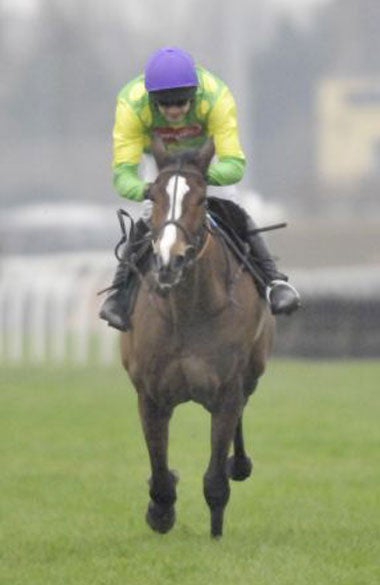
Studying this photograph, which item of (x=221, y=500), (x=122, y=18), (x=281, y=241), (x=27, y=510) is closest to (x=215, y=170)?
(x=221, y=500)

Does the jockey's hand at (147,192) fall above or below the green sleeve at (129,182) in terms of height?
above

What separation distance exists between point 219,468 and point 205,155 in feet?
4.37

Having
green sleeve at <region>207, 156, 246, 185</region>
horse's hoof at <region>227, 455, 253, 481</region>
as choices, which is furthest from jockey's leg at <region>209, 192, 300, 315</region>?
horse's hoof at <region>227, 455, 253, 481</region>

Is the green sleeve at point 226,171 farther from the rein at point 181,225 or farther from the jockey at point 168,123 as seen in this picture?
the rein at point 181,225

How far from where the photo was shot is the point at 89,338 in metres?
24.8

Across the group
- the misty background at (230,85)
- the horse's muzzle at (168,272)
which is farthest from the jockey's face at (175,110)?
the misty background at (230,85)

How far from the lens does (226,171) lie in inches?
402

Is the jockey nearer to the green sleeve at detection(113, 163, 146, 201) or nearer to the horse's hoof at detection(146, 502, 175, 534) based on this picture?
the green sleeve at detection(113, 163, 146, 201)

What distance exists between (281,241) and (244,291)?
16.6 meters

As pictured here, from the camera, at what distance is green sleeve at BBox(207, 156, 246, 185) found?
10164 millimetres

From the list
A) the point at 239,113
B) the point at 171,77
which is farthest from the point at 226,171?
the point at 239,113

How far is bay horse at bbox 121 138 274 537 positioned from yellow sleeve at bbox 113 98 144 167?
37cm

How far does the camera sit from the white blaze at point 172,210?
9555 millimetres

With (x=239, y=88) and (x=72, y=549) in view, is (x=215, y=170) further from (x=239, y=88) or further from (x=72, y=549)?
(x=239, y=88)
